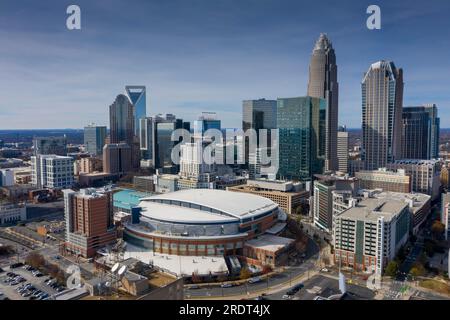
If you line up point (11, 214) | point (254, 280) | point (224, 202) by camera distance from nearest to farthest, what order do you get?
point (254, 280) → point (224, 202) → point (11, 214)

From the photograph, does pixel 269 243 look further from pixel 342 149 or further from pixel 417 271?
pixel 342 149

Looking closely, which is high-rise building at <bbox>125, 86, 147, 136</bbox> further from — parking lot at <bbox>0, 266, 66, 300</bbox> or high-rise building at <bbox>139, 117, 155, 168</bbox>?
parking lot at <bbox>0, 266, 66, 300</bbox>

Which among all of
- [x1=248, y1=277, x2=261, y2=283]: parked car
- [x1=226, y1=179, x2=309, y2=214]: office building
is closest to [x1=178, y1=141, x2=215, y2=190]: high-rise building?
[x1=226, y1=179, x2=309, y2=214]: office building

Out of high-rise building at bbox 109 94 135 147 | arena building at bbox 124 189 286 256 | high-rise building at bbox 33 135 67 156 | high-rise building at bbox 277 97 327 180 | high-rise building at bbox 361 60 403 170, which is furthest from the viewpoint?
high-rise building at bbox 109 94 135 147

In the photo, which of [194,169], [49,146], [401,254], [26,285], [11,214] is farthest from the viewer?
[49,146]

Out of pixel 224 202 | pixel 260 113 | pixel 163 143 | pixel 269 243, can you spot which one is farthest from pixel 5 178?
pixel 260 113

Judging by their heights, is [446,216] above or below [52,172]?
below
